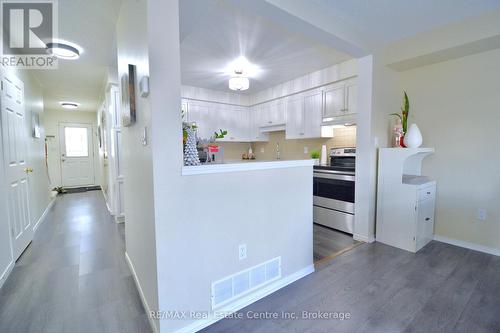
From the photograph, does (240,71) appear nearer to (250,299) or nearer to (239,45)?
(239,45)

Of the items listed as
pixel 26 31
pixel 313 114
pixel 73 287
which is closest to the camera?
pixel 73 287

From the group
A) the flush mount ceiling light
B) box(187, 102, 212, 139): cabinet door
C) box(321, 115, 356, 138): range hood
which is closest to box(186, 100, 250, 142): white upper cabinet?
box(187, 102, 212, 139): cabinet door

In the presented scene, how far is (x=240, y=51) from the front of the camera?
2814 mm

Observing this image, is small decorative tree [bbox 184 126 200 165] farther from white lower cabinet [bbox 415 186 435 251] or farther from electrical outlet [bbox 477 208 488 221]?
electrical outlet [bbox 477 208 488 221]

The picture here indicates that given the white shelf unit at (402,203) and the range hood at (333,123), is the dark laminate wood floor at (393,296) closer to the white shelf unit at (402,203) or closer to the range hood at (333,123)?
the white shelf unit at (402,203)

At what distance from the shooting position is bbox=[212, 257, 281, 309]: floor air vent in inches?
63.4

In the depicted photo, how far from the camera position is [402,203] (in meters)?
2.64

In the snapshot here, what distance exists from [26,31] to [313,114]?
3698mm

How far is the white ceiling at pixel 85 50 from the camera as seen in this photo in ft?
6.46

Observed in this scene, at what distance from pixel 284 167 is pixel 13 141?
294 cm

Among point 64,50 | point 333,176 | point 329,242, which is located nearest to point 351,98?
point 333,176

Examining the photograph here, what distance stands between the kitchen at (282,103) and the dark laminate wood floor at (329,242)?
0.04 ft

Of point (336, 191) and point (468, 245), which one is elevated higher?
point (336, 191)

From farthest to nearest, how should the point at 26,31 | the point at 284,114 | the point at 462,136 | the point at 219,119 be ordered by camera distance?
the point at 219,119 < the point at 284,114 < the point at 462,136 < the point at 26,31
